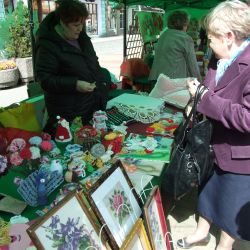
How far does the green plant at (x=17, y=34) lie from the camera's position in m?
7.77

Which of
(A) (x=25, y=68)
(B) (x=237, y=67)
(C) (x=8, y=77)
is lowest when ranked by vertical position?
(C) (x=8, y=77)

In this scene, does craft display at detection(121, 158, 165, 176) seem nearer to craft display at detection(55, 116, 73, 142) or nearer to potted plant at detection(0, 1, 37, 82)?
craft display at detection(55, 116, 73, 142)

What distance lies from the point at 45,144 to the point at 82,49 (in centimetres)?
82

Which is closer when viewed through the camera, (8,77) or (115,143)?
(115,143)

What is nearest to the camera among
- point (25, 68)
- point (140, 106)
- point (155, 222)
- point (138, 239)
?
point (138, 239)

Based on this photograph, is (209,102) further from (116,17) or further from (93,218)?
(116,17)

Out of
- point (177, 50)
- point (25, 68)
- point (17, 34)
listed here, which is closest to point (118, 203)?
point (177, 50)

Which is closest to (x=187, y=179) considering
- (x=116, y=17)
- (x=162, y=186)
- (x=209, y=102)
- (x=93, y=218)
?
(x=162, y=186)

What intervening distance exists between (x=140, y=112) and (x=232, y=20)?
117 cm

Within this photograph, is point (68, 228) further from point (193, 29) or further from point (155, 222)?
point (193, 29)

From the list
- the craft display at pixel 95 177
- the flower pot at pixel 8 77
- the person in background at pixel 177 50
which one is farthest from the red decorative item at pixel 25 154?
the flower pot at pixel 8 77

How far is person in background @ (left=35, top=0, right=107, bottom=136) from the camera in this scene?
207 centimetres

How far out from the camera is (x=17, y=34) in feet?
25.6

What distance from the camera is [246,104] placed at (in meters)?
1.40
